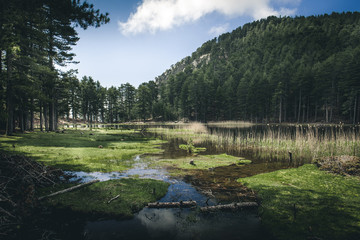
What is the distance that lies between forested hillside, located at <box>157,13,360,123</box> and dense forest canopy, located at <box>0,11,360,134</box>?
1.11ft

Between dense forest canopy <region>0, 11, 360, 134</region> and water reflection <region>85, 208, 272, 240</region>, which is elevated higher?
dense forest canopy <region>0, 11, 360, 134</region>

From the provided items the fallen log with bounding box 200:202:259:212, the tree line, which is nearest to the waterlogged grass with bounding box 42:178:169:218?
the fallen log with bounding box 200:202:259:212

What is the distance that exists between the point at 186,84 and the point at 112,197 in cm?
9285

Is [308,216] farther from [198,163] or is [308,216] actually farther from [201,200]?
[198,163]

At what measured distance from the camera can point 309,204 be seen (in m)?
6.77

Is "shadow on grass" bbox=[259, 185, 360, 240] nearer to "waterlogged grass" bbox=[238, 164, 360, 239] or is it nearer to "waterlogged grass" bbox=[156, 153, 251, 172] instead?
"waterlogged grass" bbox=[238, 164, 360, 239]

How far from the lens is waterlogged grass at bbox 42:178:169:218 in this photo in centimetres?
627

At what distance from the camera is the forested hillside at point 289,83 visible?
58747 mm

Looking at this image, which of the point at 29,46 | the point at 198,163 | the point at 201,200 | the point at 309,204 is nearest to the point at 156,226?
the point at 201,200

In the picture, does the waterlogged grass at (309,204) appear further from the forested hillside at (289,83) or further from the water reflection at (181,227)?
the forested hillside at (289,83)

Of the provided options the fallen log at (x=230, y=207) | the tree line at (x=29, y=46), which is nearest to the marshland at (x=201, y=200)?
the fallen log at (x=230, y=207)

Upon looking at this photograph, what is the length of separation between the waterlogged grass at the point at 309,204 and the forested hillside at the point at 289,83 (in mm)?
57132

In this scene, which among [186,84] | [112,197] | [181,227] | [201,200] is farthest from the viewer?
[186,84]

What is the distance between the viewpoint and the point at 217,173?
11.2 m
